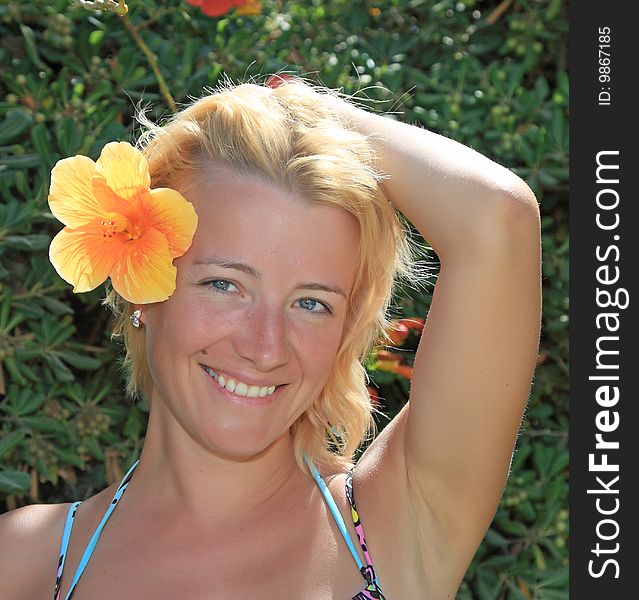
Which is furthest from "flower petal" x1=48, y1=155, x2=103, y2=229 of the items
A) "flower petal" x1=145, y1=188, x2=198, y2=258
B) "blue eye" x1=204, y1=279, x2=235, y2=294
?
"blue eye" x1=204, y1=279, x2=235, y2=294

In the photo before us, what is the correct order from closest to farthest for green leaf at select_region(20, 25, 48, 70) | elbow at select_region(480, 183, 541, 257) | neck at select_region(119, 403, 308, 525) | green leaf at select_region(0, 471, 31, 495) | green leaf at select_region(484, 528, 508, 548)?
elbow at select_region(480, 183, 541, 257)
neck at select_region(119, 403, 308, 525)
green leaf at select_region(0, 471, 31, 495)
green leaf at select_region(20, 25, 48, 70)
green leaf at select_region(484, 528, 508, 548)

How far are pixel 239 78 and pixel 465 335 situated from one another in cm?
111

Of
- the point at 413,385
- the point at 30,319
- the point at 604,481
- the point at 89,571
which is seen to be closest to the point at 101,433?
the point at 30,319

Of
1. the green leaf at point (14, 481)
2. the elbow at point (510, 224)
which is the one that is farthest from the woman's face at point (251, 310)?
the green leaf at point (14, 481)

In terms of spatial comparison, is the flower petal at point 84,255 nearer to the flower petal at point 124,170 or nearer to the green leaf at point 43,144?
the flower petal at point 124,170

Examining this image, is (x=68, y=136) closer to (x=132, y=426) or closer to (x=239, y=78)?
(x=239, y=78)

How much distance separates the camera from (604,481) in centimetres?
249

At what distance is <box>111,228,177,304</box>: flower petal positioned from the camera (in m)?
1.86

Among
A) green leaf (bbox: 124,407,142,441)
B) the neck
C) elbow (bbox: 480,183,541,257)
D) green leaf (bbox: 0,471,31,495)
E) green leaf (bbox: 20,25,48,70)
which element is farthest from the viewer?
green leaf (bbox: 124,407,142,441)

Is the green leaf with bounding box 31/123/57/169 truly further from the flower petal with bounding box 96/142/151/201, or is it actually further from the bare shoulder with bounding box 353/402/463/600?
the bare shoulder with bounding box 353/402/463/600

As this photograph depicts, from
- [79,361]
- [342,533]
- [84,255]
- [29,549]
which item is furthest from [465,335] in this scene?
[79,361]

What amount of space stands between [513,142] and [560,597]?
3.56ft

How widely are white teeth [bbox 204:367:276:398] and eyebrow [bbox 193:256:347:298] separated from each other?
17cm

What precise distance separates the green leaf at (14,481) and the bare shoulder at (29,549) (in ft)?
0.68
